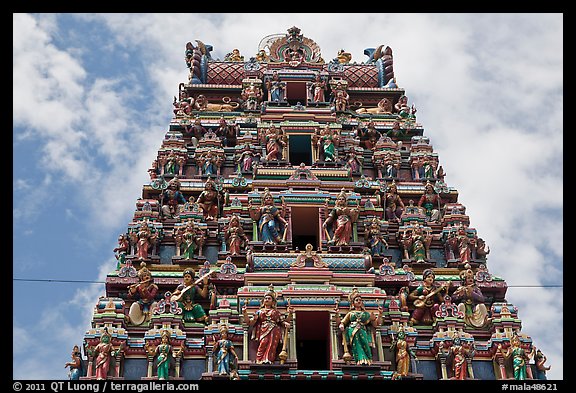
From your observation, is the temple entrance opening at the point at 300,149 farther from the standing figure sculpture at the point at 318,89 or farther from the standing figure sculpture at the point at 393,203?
the standing figure sculpture at the point at 393,203

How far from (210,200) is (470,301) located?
27.1ft

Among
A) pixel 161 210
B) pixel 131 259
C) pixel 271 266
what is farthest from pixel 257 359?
pixel 161 210

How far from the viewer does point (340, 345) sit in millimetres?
23328

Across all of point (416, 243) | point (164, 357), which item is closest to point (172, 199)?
point (416, 243)

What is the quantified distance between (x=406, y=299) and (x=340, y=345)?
10.1 ft

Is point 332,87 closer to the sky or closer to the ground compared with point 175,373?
closer to the sky

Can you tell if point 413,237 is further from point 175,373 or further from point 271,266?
point 175,373

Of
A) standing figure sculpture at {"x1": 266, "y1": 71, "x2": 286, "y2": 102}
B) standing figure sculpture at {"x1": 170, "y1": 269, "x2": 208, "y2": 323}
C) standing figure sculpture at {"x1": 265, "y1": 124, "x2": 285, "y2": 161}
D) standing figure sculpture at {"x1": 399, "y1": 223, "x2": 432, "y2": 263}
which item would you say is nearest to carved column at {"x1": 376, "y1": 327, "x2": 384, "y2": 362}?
standing figure sculpture at {"x1": 170, "y1": 269, "x2": 208, "y2": 323}

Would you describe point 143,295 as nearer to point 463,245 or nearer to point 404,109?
point 463,245

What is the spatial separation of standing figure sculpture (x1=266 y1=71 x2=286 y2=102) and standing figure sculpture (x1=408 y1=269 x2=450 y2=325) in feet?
37.1

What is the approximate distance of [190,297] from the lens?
83.1 ft

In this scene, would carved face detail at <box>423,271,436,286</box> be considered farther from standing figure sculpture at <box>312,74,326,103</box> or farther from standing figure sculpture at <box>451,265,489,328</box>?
standing figure sculpture at <box>312,74,326,103</box>

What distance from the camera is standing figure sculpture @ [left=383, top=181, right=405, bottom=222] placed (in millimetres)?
29797
